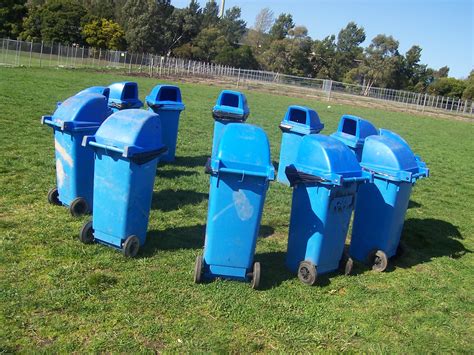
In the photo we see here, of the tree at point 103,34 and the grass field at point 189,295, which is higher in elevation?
the tree at point 103,34

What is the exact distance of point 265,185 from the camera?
4.23m

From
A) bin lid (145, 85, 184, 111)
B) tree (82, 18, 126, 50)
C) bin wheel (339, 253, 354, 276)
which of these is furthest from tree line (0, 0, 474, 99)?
bin wheel (339, 253, 354, 276)

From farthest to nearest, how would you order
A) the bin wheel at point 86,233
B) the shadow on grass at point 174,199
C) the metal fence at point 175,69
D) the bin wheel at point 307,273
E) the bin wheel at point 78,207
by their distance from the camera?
the metal fence at point 175,69
the shadow on grass at point 174,199
the bin wheel at point 78,207
the bin wheel at point 86,233
the bin wheel at point 307,273

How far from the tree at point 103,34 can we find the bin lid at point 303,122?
55648mm

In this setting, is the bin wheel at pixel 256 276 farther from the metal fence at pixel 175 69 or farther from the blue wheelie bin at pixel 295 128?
the metal fence at pixel 175 69

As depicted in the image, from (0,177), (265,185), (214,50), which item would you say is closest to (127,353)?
(265,185)

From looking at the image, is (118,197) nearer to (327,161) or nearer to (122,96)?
(327,161)

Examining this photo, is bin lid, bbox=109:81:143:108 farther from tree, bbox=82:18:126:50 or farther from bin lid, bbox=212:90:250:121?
tree, bbox=82:18:126:50

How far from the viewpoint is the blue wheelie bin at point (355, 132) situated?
6375 mm

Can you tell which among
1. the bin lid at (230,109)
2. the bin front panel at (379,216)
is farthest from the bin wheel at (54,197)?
the bin front panel at (379,216)

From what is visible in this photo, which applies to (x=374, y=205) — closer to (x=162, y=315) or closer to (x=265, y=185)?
(x=265, y=185)

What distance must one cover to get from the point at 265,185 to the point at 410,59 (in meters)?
80.4

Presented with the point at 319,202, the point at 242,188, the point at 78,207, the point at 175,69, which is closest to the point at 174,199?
the point at 78,207

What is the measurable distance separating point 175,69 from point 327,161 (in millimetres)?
43956
